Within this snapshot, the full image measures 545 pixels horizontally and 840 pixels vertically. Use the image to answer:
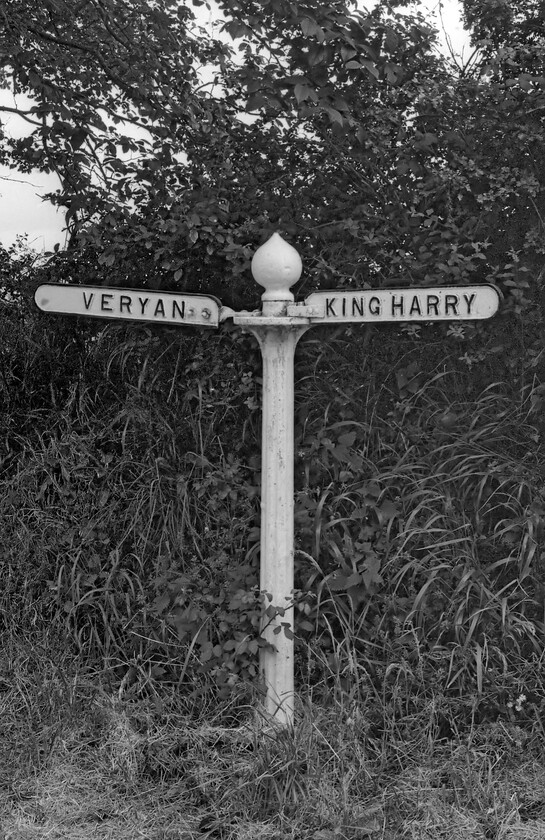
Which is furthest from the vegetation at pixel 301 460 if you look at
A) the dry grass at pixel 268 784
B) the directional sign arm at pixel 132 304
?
the directional sign arm at pixel 132 304

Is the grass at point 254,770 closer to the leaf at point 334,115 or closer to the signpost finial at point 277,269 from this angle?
the signpost finial at point 277,269

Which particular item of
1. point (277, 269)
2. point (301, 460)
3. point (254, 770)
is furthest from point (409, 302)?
point (254, 770)

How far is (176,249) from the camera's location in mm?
4445

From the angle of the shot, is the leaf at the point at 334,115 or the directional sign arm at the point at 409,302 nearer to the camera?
the directional sign arm at the point at 409,302

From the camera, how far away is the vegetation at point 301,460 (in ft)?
11.5

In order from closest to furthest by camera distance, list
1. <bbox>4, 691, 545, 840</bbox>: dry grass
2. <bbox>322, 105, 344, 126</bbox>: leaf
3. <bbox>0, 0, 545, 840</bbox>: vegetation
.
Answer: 1. <bbox>4, 691, 545, 840</bbox>: dry grass
2. <bbox>0, 0, 545, 840</bbox>: vegetation
3. <bbox>322, 105, 344, 126</bbox>: leaf

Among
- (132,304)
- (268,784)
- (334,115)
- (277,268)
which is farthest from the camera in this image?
(334,115)

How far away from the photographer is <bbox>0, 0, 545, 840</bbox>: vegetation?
349cm

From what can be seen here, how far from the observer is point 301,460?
4113 mm

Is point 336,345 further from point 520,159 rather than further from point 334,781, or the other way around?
point 334,781

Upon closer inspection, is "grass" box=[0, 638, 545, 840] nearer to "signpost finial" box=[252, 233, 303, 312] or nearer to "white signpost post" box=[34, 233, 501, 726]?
"white signpost post" box=[34, 233, 501, 726]

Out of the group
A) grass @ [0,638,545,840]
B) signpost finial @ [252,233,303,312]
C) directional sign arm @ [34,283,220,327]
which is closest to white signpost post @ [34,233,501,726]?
signpost finial @ [252,233,303,312]

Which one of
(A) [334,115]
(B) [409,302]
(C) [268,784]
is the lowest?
(C) [268,784]

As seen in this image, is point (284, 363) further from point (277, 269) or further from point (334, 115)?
point (334, 115)
